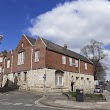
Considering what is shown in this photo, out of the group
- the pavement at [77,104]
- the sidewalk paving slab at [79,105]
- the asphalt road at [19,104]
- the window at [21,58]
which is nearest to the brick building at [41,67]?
the window at [21,58]

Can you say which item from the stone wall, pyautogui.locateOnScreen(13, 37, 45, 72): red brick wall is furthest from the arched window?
pyautogui.locateOnScreen(13, 37, 45, 72): red brick wall

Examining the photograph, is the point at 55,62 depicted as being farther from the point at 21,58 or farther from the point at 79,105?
the point at 79,105

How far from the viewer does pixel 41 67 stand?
37.4 meters

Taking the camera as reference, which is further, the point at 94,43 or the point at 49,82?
the point at 94,43

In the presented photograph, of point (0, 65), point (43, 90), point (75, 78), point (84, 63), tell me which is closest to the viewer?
point (43, 90)

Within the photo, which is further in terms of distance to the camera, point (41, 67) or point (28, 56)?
point (28, 56)

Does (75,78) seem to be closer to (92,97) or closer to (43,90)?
(43,90)

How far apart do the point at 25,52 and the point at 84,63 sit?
1643 cm

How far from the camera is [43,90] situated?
36.2m

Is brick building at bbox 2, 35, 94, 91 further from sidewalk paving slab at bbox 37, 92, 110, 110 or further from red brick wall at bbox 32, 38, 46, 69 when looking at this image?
sidewalk paving slab at bbox 37, 92, 110, 110

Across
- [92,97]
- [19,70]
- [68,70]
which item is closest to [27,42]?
[19,70]

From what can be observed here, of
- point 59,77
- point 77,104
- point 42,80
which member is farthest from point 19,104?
point 59,77

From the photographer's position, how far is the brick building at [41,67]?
37438 mm

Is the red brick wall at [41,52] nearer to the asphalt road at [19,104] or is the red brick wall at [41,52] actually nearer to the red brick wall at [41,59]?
the red brick wall at [41,59]
